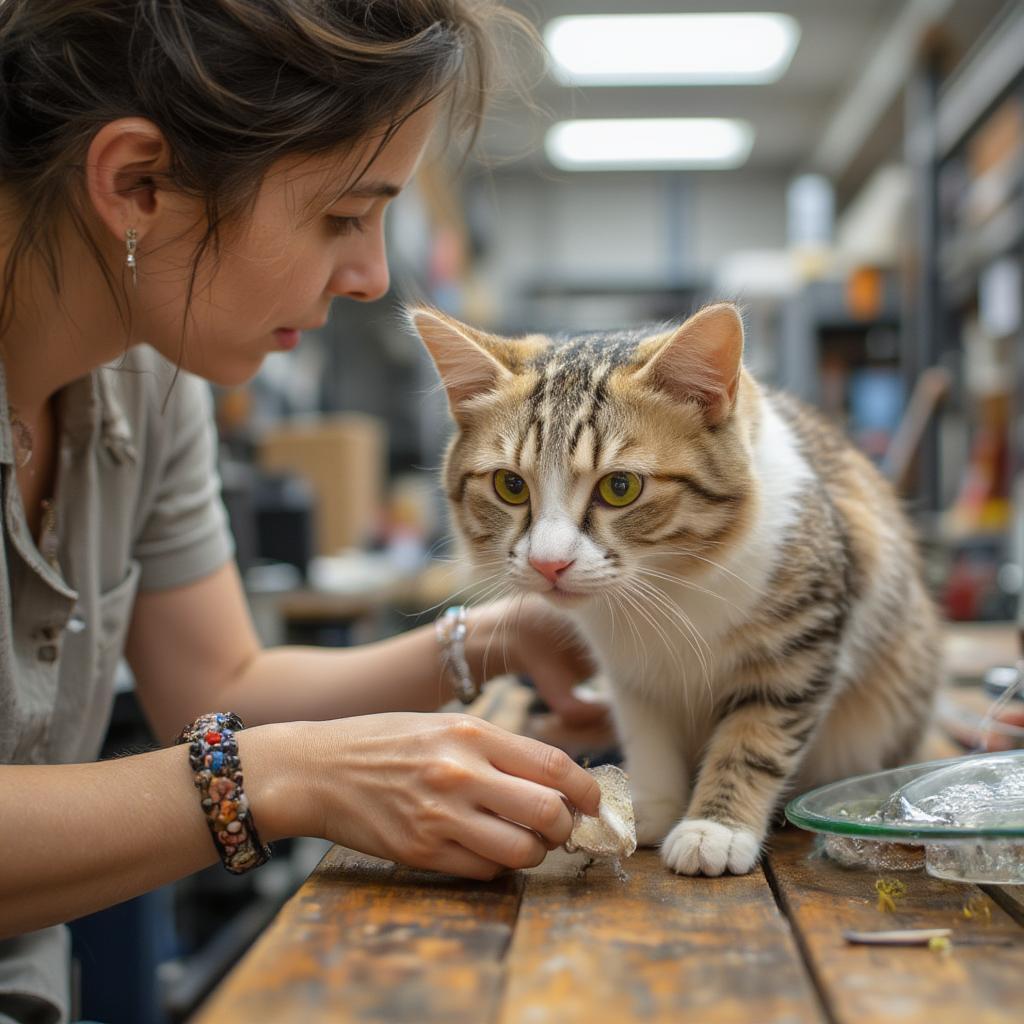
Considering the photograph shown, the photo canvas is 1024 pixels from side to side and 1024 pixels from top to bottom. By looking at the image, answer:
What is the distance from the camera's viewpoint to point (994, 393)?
13.3ft

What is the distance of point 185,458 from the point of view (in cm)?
132

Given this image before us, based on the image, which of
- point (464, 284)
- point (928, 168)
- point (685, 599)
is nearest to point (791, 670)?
point (685, 599)

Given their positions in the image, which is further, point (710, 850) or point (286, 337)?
point (286, 337)

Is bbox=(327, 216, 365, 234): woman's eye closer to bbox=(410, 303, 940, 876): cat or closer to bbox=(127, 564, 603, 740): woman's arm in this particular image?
bbox=(410, 303, 940, 876): cat

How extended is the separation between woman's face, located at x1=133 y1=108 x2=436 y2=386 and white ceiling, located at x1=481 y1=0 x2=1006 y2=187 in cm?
335

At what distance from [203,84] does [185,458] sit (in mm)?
550

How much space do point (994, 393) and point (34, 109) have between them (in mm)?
3910

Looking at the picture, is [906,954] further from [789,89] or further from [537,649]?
[789,89]

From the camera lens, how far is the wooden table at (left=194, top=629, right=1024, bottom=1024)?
1.79ft

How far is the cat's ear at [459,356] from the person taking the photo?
113 centimetres

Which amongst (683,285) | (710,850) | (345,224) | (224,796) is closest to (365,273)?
(345,224)

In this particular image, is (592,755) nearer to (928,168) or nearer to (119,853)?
(119,853)

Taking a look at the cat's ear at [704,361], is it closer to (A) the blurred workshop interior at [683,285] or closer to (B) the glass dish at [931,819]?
(A) the blurred workshop interior at [683,285]

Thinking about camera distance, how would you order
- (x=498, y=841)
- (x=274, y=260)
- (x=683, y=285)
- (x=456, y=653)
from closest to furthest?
(x=498, y=841), (x=274, y=260), (x=456, y=653), (x=683, y=285)
